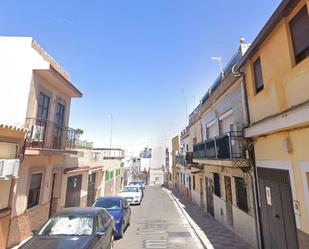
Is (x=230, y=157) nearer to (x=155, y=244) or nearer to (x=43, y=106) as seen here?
(x=155, y=244)

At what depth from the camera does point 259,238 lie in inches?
281

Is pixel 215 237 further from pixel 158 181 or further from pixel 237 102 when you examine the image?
pixel 158 181

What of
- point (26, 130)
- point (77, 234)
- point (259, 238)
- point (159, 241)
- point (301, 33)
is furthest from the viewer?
point (159, 241)

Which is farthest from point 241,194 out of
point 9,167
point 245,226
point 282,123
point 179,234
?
point 9,167

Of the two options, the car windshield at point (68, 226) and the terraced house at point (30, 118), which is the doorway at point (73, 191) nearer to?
the terraced house at point (30, 118)

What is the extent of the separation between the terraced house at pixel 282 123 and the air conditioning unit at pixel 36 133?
8.16 metres

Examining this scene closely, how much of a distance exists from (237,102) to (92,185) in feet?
46.7

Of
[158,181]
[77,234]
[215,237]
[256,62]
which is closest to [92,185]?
[215,237]

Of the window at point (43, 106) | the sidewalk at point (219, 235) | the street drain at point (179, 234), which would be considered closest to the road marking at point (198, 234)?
the sidewalk at point (219, 235)

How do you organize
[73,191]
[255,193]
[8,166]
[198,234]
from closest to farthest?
[8,166], [255,193], [198,234], [73,191]

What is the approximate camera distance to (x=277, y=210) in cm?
616

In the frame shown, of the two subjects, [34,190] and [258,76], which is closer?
[258,76]

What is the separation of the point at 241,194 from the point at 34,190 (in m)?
8.97

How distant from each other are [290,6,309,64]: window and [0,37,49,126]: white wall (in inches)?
346
